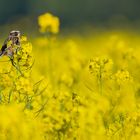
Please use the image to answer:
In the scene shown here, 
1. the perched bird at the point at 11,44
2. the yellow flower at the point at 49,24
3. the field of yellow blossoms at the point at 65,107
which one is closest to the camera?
the field of yellow blossoms at the point at 65,107

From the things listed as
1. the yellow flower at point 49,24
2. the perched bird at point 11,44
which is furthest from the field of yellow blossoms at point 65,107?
the yellow flower at point 49,24

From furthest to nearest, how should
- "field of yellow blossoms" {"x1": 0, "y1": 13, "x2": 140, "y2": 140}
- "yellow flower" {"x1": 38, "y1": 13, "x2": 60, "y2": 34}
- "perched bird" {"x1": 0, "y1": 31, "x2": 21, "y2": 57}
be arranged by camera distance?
"yellow flower" {"x1": 38, "y1": 13, "x2": 60, "y2": 34}, "perched bird" {"x1": 0, "y1": 31, "x2": 21, "y2": 57}, "field of yellow blossoms" {"x1": 0, "y1": 13, "x2": 140, "y2": 140}

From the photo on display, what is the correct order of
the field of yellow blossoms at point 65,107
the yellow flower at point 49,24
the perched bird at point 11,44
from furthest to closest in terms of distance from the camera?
the yellow flower at point 49,24, the perched bird at point 11,44, the field of yellow blossoms at point 65,107

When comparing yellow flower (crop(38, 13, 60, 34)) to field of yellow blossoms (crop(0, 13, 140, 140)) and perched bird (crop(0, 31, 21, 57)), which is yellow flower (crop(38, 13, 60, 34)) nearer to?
field of yellow blossoms (crop(0, 13, 140, 140))

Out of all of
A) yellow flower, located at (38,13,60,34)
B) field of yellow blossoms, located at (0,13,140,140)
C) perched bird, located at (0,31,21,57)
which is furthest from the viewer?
yellow flower, located at (38,13,60,34)

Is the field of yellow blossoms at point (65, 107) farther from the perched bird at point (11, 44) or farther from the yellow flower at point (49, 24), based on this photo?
the yellow flower at point (49, 24)

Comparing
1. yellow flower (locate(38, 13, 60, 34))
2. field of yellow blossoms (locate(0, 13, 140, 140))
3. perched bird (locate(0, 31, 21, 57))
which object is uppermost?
yellow flower (locate(38, 13, 60, 34))

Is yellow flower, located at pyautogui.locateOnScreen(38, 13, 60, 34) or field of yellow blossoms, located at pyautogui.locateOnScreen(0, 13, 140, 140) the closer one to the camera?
field of yellow blossoms, located at pyautogui.locateOnScreen(0, 13, 140, 140)

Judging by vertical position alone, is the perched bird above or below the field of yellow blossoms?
above

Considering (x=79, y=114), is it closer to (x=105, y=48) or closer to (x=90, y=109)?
(x=90, y=109)

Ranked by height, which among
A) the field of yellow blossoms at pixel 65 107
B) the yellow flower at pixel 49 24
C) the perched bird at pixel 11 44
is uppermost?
the yellow flower at pixel 49 24

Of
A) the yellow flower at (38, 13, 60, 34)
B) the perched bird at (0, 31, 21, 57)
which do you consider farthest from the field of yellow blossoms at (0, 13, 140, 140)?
the yellow flower at (38, 13, 60, 34)
